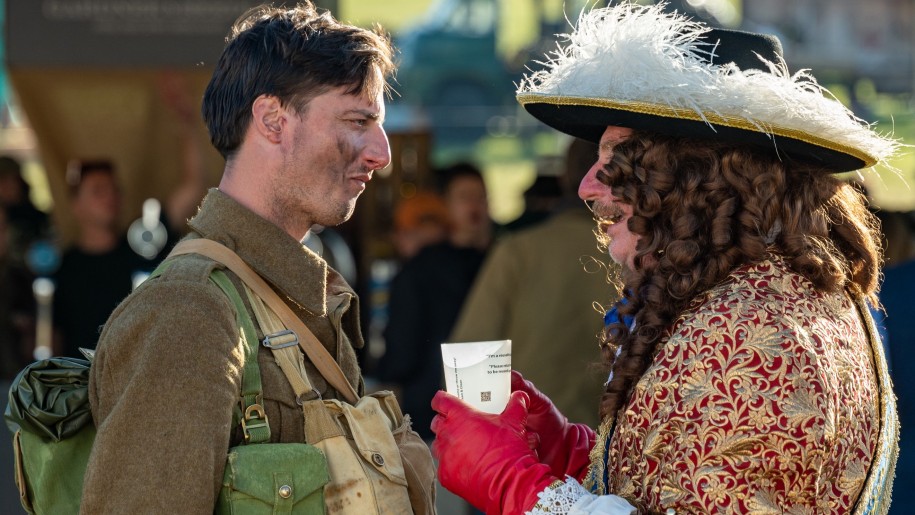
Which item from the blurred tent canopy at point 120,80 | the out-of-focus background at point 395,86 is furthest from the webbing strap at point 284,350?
the blurred tent canopy at point 120,80

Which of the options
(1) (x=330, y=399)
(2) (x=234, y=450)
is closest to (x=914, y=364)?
(1) (x=330, y=399)

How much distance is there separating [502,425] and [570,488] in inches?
9.5

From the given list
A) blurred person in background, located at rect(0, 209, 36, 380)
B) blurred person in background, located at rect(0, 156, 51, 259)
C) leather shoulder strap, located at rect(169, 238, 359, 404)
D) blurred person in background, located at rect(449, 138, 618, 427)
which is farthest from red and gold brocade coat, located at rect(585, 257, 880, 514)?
blurred person in background, located at rect(0, 156, 51, 259)

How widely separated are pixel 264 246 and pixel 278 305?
14cm

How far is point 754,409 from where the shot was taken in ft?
6.91

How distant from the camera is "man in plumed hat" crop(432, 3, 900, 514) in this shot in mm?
2127

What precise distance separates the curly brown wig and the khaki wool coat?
744 millimetres

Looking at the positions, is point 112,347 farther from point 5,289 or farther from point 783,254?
point 5,289

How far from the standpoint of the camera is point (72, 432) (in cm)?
226

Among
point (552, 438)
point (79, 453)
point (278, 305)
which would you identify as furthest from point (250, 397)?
point (552, 438)

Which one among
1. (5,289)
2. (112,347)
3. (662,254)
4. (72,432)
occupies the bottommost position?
(5,289)

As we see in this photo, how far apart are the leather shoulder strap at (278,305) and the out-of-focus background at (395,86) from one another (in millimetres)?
966

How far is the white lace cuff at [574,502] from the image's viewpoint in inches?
86.7

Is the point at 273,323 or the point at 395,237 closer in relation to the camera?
the point at 273,323
